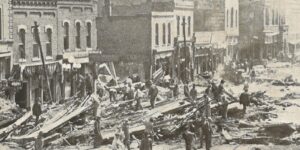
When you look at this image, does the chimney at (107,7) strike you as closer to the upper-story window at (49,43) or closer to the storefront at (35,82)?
the upper-story window at (49,43)

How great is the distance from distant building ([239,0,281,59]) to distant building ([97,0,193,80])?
1572 cm

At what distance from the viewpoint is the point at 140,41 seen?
111 feet

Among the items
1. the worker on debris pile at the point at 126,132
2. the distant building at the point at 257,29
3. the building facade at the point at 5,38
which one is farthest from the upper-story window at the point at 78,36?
the distant building at the point at 257,29

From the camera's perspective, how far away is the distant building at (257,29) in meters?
50.8

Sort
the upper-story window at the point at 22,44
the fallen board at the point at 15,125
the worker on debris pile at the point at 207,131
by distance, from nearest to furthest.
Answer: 1. the worker on debris pile at the point at 207,131
2. the fallen board at the point at 15,125
3. the upper-story window at the point at 22,44

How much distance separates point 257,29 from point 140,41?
73.8 ft

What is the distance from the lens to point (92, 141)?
18.9m

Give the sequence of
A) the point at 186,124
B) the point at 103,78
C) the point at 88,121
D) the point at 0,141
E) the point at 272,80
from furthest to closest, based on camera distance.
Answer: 1. the point at 272,80
2. the point at 103,78
3. the point at 88,121
4. the point at 186,124
5. the point at 0,141

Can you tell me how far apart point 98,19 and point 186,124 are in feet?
56.4

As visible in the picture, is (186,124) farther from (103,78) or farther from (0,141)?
(103,78)

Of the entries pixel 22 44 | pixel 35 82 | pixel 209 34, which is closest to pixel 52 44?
pixel 22 44

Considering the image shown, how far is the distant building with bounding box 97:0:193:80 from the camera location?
110 ft

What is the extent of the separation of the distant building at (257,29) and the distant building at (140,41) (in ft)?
51.6

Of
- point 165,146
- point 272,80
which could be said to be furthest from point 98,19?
point 165,146
